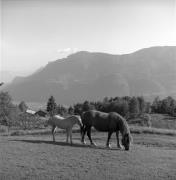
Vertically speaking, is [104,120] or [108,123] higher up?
[104,120]

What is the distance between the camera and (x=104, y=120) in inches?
682

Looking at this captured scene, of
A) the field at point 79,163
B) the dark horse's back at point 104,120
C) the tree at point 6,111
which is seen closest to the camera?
the field at point 79,163

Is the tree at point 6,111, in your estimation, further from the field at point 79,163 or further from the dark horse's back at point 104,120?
the field at point 79,163

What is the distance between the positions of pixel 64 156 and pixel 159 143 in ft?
30.8

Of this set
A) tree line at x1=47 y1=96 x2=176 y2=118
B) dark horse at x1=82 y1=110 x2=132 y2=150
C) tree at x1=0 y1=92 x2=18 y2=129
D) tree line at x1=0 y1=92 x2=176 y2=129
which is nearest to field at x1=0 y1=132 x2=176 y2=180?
dark horse at x1=82 y1=110 x2=132 y2=150

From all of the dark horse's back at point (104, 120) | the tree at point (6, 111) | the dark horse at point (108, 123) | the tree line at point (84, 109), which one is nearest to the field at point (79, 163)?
the dark horse at point (108, 123)

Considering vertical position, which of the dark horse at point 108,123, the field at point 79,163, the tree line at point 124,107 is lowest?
the tree line at point 124,107

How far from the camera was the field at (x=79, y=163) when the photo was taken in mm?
11797

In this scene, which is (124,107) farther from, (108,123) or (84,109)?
(108,123)

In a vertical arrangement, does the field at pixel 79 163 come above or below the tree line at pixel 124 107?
above

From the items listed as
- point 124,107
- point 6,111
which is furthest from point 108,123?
point 124,107

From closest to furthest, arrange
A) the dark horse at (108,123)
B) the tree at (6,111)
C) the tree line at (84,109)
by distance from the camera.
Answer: the dark horse at (108,123), the tree at (6,111), the tree line at (84,109)

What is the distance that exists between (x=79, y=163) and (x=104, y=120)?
468cm

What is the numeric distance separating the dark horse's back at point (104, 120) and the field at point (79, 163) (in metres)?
1.61
